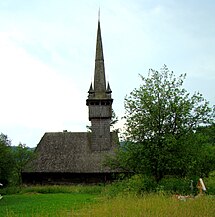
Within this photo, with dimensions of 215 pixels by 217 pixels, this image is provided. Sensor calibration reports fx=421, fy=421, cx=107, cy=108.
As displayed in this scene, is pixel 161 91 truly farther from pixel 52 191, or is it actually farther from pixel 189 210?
pixel 52 191

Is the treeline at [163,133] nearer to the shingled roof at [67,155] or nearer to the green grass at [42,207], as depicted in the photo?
the green grass at [42,207]

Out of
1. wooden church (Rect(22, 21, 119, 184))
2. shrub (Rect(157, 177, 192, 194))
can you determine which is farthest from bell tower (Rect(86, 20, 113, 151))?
shrub (Rect(157, 177, 192, 194))

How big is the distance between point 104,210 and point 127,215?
778 millimetres

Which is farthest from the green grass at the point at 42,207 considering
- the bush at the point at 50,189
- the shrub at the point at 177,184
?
the bush at the point at 50,189

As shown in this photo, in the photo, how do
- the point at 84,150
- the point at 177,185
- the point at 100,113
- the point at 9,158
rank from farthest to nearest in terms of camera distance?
the point at 100,113 < the point at 84,150 < the point at 9,158 < the point at 177,185

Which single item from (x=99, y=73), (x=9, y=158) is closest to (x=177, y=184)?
(x=9, y=158)

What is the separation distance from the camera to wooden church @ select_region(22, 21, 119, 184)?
141ft

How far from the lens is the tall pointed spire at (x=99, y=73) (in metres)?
46.4

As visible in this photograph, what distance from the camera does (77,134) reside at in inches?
1865

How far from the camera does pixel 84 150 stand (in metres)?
45.0

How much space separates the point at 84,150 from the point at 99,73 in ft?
28.9

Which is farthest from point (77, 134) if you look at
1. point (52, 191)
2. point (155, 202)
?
point (155, 202)

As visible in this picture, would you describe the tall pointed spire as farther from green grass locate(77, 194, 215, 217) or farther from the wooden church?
green grass locate(77, 194, 215, 217)

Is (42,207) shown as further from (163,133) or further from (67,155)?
(67,155)
